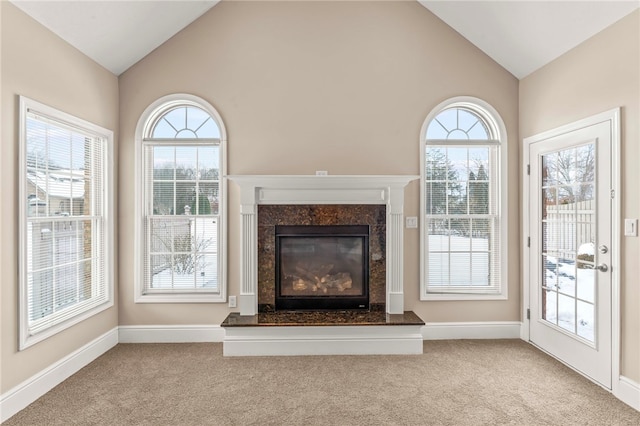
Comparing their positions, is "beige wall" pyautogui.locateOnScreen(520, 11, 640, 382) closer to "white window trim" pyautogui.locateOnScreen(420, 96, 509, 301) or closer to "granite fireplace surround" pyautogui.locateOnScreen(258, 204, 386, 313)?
"white window trim" pyautogui.locateOnScreen(420, 96, 509, 301)

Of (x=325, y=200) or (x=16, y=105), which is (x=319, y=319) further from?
(x=16, y=105)

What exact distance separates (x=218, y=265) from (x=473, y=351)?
256 centimetres

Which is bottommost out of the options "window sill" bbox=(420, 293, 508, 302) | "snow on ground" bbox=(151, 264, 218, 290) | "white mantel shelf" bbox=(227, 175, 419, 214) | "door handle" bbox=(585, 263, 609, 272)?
"window sill" bbox=(420, 293, 508, 302)

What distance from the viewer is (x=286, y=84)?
3686 mm

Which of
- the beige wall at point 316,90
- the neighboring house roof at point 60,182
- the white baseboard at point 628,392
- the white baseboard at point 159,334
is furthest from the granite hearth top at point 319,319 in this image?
the neighboring house roof at point 60,182

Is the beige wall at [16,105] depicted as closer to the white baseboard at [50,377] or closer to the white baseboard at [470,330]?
the white baseboard at [50,377]

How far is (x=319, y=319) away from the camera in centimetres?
343

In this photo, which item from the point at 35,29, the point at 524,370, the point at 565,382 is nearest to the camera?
the point at 35,29

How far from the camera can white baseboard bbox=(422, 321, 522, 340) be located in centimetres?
372

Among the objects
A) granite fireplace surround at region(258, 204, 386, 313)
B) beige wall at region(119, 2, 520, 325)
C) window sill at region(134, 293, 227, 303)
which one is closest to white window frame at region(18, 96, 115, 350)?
beige wall at region(119, 2, 520, 325)

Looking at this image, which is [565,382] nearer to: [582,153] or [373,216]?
[582,153]

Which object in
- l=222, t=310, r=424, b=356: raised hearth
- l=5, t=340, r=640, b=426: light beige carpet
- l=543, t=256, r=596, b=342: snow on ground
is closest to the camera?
l=5, t=340, r=640, b=426: light beige carpet

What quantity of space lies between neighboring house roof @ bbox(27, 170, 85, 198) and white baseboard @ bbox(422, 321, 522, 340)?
3.45 metres

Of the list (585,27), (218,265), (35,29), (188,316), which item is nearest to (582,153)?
(585,27)
